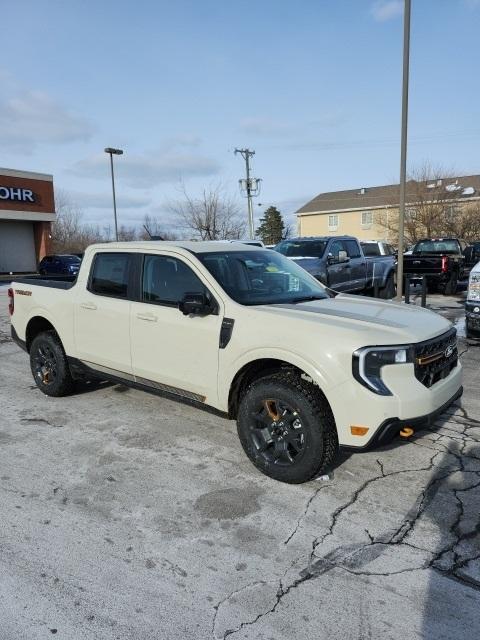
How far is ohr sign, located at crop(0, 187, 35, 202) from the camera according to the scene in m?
29.2

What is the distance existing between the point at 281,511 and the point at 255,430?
65cm

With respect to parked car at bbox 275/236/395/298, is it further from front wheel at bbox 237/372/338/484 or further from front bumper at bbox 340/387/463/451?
front bumper at bbox 340/387/463/451

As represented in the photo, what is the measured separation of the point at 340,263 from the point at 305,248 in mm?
1182

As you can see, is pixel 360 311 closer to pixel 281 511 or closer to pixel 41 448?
pixel 281 511

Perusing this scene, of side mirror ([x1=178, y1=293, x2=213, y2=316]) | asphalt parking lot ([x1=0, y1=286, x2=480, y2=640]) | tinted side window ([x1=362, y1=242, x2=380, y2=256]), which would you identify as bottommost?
asphalt parking lot ([x1=0, y1=286, x2=480, y2=640])

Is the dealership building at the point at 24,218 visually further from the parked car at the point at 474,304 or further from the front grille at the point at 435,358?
the front grille at the point at 435,358

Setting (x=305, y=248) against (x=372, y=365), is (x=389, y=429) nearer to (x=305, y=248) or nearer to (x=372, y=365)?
(x=372, y=365)

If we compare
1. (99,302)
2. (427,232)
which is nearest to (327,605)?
(99,302)

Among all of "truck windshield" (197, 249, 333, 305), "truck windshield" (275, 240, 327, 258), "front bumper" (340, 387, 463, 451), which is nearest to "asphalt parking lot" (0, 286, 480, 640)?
"front bumper" (340, 387, 463, 451)

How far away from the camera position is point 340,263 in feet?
35.4

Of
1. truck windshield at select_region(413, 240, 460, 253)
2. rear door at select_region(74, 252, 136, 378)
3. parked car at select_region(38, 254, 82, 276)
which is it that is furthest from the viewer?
parked car at select_region(38, 254, 82, 276)

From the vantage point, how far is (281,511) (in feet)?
10.8

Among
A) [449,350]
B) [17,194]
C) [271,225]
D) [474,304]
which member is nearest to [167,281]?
[449,350]

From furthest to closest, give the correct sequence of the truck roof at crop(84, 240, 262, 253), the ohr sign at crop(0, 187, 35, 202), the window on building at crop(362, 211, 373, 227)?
the window on building at crop(362, 211, 373, 227), the ohr sign at crop(0, 187, 35, 202), the truck roof at crop(84, 240, 262, 253)
